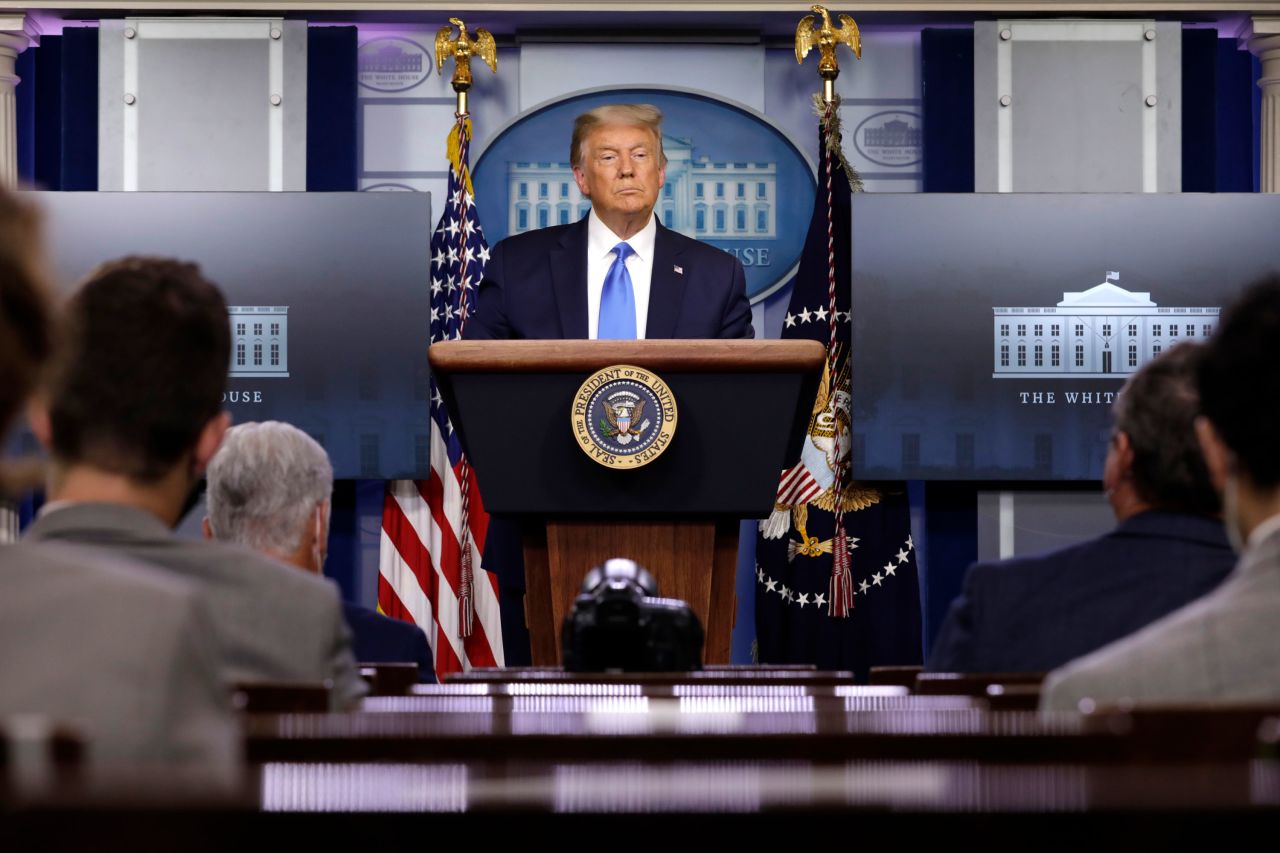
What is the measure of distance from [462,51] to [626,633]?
4.70 m

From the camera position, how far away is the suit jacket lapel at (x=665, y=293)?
15.6 feet

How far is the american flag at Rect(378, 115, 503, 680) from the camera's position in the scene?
21.8ft

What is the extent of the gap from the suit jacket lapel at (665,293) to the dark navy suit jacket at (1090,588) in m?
2.51

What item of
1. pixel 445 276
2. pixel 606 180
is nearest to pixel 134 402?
pixel 606 180

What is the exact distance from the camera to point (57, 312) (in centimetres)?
89

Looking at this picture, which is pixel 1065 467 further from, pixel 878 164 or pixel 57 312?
pixel 57 312

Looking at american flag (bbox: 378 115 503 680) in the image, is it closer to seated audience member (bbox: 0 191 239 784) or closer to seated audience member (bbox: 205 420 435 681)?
seated audience member (bbox: 205 420 435 681)

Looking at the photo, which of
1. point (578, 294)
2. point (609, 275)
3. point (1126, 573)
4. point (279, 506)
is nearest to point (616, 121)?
point (609, 275)

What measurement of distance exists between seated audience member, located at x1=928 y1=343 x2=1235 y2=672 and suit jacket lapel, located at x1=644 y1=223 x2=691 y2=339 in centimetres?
245

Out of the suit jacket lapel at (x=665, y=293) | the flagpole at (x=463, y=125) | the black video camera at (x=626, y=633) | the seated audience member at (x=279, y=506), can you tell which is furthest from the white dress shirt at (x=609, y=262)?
the black video camera at (x=626, y=633)

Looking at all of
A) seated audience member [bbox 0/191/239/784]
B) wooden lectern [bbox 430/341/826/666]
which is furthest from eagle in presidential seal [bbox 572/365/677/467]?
seated audience member [bbox 0/191/239/784]

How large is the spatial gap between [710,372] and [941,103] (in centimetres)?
395

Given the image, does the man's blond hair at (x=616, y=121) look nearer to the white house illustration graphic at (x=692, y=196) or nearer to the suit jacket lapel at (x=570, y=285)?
the suit jacket lapel at (x=570, y=285)

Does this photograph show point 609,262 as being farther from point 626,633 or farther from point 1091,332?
point 626,633
